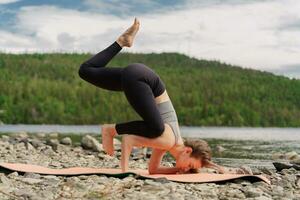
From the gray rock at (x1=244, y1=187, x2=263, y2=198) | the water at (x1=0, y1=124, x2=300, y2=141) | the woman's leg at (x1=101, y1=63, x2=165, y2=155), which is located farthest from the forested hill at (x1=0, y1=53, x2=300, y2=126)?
the gray rock at (x1=244, y1=187, x2=263, y2=198)

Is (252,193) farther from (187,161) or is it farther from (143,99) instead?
(143,99)

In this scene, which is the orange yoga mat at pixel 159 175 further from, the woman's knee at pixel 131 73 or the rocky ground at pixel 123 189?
the woman's knee at pixel 131 73

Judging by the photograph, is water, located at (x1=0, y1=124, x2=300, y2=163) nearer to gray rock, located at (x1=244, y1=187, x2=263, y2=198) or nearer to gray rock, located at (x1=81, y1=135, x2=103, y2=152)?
gray rock, located at (x1=81, y1=135, x2=103, y2=152)

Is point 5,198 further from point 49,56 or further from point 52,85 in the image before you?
point 49,56

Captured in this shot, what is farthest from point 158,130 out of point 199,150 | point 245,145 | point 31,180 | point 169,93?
point 169,93

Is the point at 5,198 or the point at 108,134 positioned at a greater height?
the point at 108,134

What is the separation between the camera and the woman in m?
8.70

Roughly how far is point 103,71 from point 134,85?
511mm

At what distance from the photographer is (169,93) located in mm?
143875

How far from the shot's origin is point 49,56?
618 ft

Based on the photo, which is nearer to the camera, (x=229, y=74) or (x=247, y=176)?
(x=247, y=176)

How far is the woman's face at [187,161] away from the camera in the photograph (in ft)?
29.7

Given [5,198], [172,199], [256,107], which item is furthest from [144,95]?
[256,107]

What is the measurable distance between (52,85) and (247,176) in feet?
464
